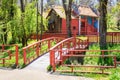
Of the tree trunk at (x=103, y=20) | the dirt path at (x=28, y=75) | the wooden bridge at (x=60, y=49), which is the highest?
the tree trunk at (x=103, y=20)

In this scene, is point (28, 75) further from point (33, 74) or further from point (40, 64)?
point (40, 64)

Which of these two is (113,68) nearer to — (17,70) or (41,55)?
(17,70)

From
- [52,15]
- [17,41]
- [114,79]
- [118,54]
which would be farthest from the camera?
[52,15]

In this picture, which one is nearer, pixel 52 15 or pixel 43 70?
pixel 43 70

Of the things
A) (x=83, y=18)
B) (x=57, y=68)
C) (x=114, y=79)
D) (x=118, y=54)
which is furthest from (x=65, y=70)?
(x=83, y=18)

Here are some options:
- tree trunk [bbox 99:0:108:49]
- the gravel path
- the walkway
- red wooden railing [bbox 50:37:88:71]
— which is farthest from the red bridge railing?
the gravel path

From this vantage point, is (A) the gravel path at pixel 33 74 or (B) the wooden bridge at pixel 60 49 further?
(B) the wooden bridge at pixel 60 49

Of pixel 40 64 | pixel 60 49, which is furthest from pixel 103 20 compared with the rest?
pixel 40 64

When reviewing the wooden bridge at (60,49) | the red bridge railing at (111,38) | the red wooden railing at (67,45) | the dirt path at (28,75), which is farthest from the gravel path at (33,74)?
the red bridge railing at (111,38)

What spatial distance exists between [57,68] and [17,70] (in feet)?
6.74

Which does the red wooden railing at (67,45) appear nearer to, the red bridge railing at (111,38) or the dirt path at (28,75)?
the dirt path at (28,75)

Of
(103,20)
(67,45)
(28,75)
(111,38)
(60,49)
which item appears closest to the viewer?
(28,75)

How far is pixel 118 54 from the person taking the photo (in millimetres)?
22500

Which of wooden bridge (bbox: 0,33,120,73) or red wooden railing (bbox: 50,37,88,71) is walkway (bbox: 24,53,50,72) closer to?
wooden bridge (bbox: 0,33,120,73)
